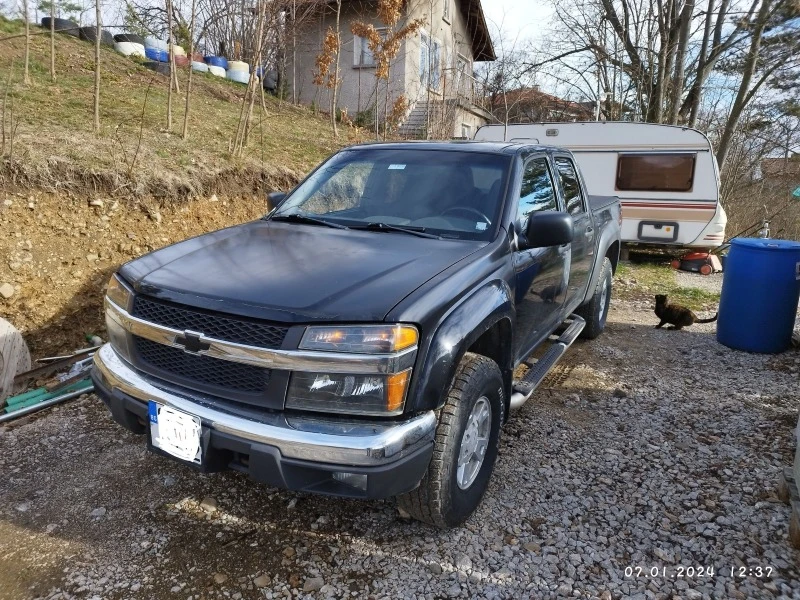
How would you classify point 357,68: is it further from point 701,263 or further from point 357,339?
point 357,339

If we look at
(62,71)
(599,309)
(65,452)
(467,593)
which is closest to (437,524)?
(467,593)

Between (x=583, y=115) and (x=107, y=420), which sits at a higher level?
(x=583, y=115)

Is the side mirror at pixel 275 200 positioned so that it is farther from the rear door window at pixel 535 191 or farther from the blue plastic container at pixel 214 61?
the blue plastic container at pixel 214 61

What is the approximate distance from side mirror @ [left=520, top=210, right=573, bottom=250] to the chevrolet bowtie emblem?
1.80 m

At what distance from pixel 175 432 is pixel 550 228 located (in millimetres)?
2085

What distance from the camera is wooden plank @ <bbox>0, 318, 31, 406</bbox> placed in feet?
13.4

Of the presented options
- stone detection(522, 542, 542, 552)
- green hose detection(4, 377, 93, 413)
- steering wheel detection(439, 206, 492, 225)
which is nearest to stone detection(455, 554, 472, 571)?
stone detection(522, 542, 542, 552)

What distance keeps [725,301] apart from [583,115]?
55.9 ft

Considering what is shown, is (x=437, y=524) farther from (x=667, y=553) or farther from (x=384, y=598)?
(x=667, y=553)

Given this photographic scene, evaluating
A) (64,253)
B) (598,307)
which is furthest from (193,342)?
(598,307)

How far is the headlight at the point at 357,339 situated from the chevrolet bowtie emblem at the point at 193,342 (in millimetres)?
452

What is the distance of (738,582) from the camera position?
2.50 m

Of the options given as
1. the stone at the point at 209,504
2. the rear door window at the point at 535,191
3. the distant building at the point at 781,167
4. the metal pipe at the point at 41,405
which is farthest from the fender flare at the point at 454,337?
the distant building at the point at 781,167

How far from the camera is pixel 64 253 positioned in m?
5.24
